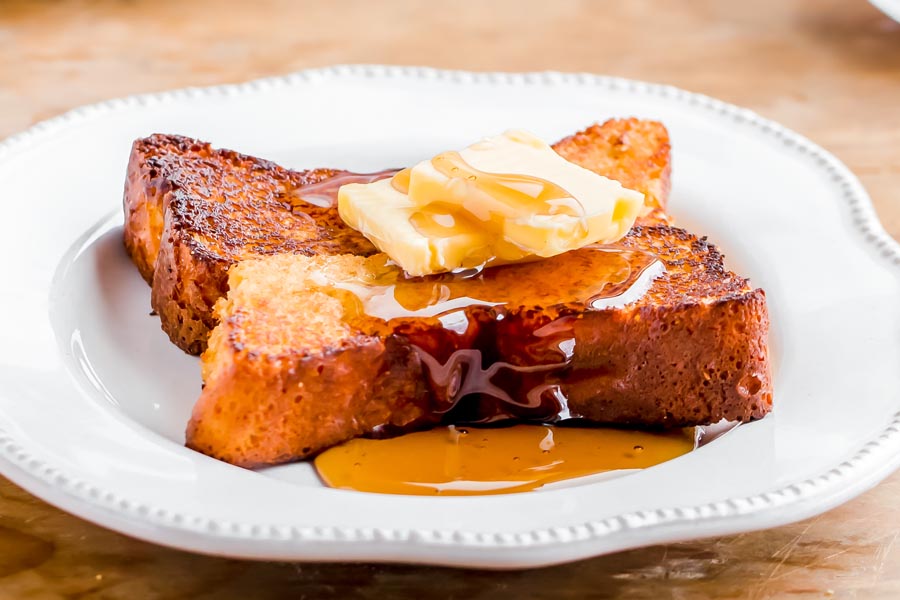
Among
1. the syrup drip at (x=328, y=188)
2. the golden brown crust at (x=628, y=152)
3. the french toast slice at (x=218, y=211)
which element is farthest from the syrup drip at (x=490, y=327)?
the golden brown crust at (x=628, y=152)

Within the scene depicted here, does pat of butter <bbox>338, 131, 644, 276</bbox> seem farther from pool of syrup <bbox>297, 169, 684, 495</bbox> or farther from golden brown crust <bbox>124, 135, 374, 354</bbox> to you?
golden brown crust <bbox>124, 135, 374, 354</bbox>

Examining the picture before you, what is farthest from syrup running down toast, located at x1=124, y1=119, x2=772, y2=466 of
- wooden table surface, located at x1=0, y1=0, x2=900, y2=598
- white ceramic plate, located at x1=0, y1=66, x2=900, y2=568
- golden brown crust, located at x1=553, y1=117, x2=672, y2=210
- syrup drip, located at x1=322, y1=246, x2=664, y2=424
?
wooden table surface, located at x1=0, y1=0, x2=900, y2=598

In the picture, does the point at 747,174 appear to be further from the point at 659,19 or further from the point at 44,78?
the point at 44,78

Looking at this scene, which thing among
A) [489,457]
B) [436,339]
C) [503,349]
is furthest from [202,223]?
[489,457]

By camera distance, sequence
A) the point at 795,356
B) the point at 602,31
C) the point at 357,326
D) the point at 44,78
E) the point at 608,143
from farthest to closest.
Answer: the point at 602,31
the point at 44,78
the point at 608,143
the point at 795,356
the point at 357,326

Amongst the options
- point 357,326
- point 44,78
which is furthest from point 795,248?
point 44,78

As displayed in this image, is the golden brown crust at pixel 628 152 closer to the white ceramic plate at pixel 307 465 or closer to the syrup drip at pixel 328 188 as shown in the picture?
the white ceramic plate at pixel 307 465

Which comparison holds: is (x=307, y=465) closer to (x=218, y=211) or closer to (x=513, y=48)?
(x=218, y=211)
